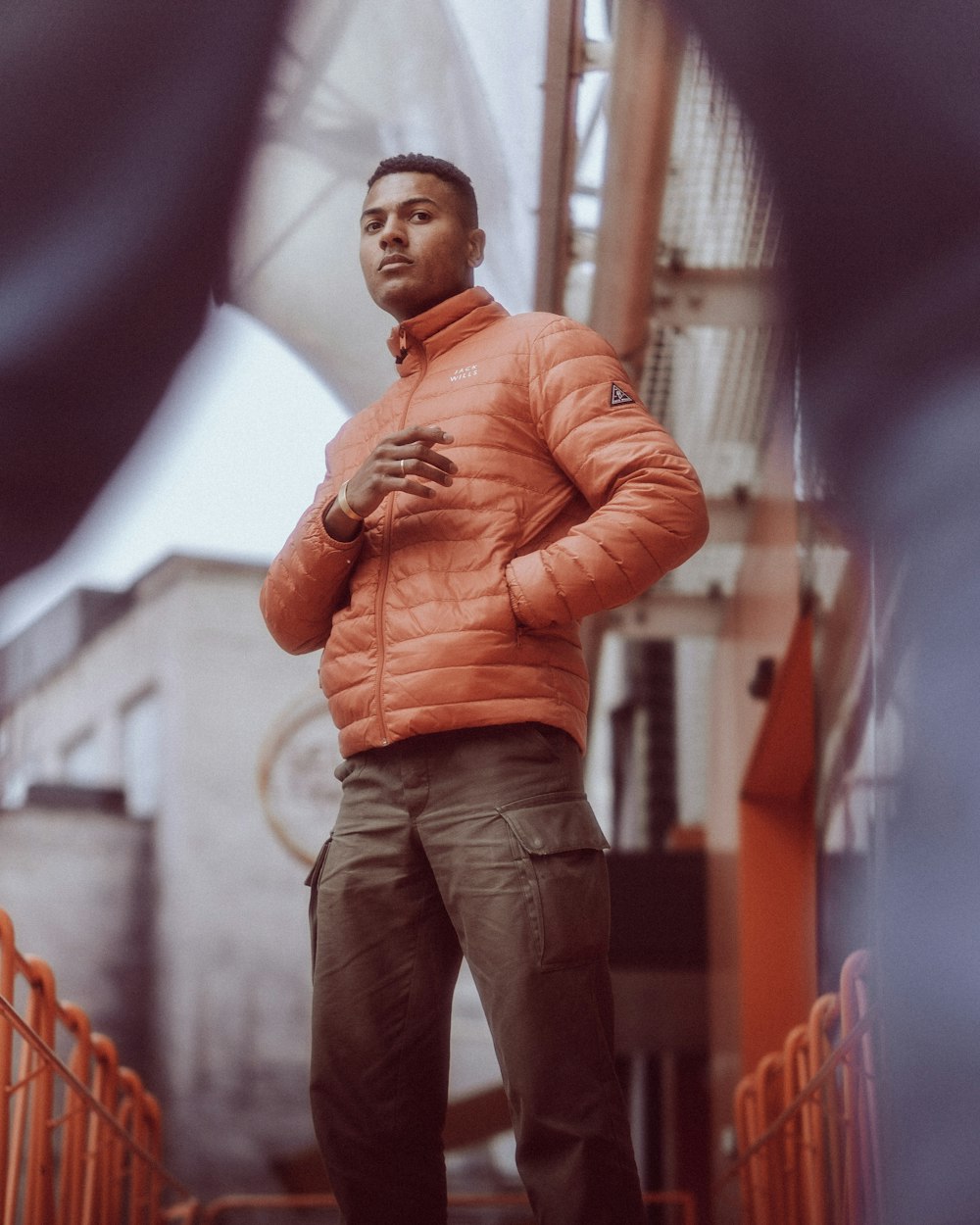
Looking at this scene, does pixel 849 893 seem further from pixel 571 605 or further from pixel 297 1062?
pixel 297 1062

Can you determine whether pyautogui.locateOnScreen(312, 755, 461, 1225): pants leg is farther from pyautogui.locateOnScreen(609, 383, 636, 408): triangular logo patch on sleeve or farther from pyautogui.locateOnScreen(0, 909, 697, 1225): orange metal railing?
pyautogui.locateOnScreen(0, 909, 697, 1225): orange metal railing

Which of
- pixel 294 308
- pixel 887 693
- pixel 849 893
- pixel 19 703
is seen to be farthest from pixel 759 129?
pixel 19 703

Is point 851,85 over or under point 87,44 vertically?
under

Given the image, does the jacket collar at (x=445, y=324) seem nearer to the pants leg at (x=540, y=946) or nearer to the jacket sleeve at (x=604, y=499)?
the jacket sleeve at (x=604, y=499)

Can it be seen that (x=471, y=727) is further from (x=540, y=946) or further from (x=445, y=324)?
(x=445, y=324)

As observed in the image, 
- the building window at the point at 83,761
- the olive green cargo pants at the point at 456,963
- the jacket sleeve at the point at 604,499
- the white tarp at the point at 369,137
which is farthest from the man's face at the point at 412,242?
the building window at the point at 83,761

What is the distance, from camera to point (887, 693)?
1.67 meters

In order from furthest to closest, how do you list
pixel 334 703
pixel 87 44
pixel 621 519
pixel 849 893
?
pixel 849 893 → pixel 87 44 → pixel 334 703 → pixel 621 519

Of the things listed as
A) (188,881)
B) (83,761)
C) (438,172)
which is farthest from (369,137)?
(188,881)

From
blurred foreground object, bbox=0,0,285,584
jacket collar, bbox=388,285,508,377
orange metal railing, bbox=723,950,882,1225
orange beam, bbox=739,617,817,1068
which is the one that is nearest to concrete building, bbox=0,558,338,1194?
orange beam, bbox=739,617,817,1068

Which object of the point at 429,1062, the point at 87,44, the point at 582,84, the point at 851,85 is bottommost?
the point at 429,1062

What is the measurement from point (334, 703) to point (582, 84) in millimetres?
1685

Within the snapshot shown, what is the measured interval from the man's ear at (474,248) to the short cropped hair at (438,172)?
1 centimetres

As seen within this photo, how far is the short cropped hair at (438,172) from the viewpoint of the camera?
5.93 ft
